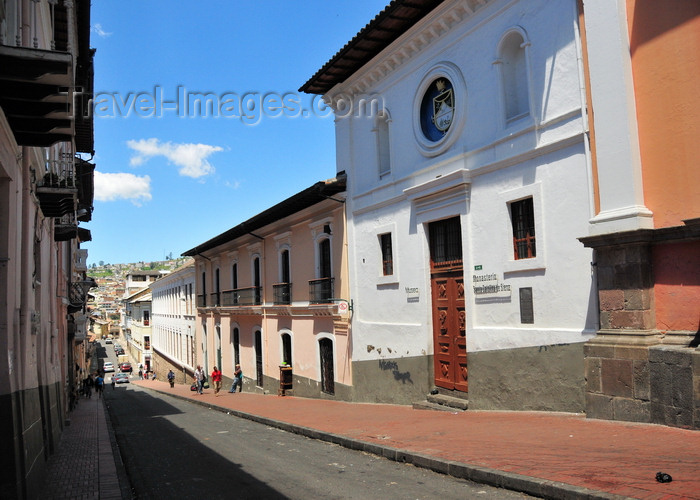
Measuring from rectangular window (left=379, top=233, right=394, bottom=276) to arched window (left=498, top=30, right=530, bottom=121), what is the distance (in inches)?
193

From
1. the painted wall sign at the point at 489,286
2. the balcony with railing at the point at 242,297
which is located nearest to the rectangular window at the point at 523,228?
the painted wall sign at the point at 489,286

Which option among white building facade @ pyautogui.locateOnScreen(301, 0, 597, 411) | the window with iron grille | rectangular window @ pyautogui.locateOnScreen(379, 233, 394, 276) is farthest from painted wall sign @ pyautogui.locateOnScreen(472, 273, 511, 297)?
rectangular window @ pyautogui.locateOnScreen(379, 233, 394, 276)

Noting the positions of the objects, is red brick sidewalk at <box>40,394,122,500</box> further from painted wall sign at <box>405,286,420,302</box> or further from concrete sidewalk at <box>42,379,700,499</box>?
painted wall sign at <box>405,286,420,302</box>

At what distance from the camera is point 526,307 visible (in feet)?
33.1

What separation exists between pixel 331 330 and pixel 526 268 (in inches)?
335

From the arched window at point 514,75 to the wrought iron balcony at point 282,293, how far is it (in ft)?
37.9

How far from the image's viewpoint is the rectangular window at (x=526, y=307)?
9996 millimetres

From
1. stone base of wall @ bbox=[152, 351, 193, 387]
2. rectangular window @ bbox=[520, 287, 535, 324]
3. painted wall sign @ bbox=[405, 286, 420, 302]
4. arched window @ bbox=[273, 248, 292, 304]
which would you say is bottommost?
stone base of wall @ bbox=[152, 351, 193, 387]

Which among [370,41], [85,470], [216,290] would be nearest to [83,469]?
[85,470]

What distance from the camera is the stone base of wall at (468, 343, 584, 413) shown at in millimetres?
9008

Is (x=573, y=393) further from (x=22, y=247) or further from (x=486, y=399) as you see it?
(x=22, y=247)

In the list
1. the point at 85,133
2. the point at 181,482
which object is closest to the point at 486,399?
the point at 181,482

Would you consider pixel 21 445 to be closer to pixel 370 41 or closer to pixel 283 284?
pixel 370 41

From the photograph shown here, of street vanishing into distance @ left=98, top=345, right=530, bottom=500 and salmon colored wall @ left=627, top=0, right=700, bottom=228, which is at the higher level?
salmon colored wall @ left=627, top=0, right=700, bottom=228
